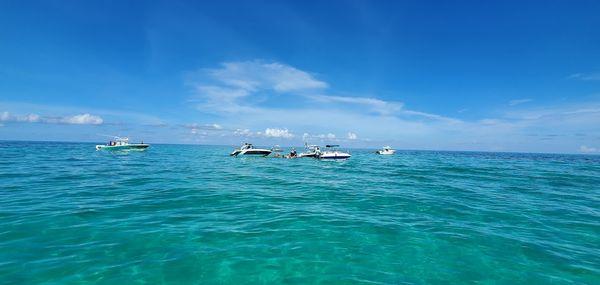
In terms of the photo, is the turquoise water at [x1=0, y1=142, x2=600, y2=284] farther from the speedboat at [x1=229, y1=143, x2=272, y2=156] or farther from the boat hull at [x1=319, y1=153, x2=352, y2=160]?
the speedboat at [x1=229, y1=143, x2=272, y2=156]

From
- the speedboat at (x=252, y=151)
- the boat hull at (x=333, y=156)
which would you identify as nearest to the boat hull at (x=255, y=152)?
the speedboat at (x=252, y=151)

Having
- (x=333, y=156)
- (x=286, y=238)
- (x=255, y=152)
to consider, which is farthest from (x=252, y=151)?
(x=286, y=238)

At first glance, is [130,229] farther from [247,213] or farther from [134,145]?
[134,145]

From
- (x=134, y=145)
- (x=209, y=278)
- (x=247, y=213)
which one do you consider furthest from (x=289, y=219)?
(x=134, y=145)

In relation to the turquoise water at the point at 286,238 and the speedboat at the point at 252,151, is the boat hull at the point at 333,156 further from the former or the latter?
the turquoise water at the point at 286,238

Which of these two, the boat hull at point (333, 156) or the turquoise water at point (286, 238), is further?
the boat hull at point (333, 156)

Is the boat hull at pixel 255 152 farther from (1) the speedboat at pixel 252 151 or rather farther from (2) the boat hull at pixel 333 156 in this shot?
(2) the boat hull at pixel 333 156

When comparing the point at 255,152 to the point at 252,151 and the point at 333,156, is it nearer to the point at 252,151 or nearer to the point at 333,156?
the point at 252,151

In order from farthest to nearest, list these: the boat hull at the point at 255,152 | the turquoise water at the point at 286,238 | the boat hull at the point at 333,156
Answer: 1. the boat hull at the point at 255,152
2. the boat hull at the point at 333,156
3. the turquoise water at the point at 286,238

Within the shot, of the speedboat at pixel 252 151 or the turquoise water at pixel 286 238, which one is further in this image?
the speedboat at pixel 252 151

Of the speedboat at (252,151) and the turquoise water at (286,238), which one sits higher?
the speedboat at (252,151)

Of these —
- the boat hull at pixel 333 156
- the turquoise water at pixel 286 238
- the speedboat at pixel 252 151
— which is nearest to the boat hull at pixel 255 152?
the speedboat at pixel 252 151

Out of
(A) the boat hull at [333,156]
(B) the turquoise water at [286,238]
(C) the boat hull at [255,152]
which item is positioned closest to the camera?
(B) the turquoise water at [286,238]

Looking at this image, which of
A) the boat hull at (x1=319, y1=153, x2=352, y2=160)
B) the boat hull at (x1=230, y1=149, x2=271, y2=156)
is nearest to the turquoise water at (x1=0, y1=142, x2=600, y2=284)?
the boat hull at (x1=319, y1=153, x2=352, y2=160)
